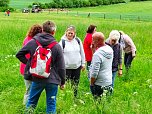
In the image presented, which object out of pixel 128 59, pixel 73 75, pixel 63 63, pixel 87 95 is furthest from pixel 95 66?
pixel 128 59

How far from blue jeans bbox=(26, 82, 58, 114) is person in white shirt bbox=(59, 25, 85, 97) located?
164 cm

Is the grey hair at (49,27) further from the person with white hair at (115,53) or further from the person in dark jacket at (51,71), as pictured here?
the person with white hair at (115,53)

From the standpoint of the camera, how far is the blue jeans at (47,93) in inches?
263

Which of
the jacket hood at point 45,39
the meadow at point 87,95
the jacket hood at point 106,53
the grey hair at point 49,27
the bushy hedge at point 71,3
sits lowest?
the bushy hedge at point 71,3

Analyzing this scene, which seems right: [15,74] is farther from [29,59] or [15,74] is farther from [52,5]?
[52,5]

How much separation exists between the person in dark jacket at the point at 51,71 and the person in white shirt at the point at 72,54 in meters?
1.65

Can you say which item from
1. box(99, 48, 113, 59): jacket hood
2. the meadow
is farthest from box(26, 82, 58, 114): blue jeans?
box(99, 48, 113, 59): jacket hood

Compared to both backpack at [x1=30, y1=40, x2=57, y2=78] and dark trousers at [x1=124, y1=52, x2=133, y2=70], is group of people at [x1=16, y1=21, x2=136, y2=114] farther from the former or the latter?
dark trousers at [x1=124, y1=52, x2=133, y2=70]

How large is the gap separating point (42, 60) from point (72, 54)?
209cm

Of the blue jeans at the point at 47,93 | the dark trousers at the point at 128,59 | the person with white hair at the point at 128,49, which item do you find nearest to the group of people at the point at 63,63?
the blue jeans at the point at 47,93

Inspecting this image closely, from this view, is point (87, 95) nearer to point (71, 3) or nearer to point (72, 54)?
point (72, 54)

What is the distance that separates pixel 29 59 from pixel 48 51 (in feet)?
1.50

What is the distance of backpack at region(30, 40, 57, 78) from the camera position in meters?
6.52

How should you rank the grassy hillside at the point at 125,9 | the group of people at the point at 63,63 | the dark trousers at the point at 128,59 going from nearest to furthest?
the group of people at the point at 63,63, the dark trousers at the point at 128,59, the grassy hillside at the point at 125,9
